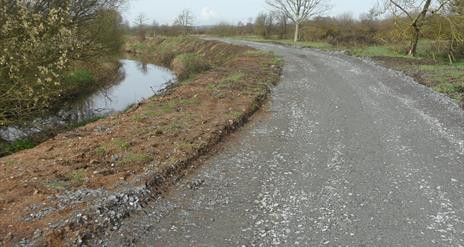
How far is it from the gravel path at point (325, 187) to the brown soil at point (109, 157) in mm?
606

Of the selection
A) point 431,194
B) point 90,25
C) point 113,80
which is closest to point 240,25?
point 113,80

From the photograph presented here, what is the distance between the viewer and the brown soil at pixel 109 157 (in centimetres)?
563

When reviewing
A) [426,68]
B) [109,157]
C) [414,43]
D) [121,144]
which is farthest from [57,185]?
[414,43]

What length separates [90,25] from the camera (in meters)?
21.2

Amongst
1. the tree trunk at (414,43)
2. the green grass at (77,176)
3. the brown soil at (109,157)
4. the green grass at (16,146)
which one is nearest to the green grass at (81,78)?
the green grass at (16,146)

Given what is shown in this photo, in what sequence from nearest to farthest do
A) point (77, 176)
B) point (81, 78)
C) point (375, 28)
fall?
point (77, 176)
point (81, 78)
point (375, 28)

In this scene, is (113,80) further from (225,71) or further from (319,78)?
(319,78)

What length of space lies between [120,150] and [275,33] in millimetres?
54117

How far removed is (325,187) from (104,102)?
17.2m

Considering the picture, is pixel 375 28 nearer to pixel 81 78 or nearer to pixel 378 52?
pixel 378 52

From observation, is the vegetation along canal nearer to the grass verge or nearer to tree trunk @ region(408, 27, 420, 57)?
the grass verge

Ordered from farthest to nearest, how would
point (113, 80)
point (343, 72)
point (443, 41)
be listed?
point (113, 80) < point (443, 41) < point (343, 72)

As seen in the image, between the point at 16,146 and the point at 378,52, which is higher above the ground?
the point at 378,52

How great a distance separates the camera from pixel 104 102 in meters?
21.9
